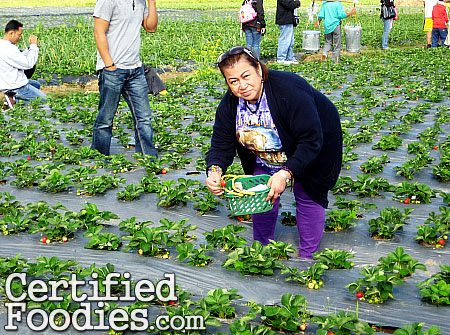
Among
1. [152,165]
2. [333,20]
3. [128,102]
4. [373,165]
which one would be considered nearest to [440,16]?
[333,20]

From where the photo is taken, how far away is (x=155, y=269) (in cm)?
314

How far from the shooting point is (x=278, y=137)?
10.4 ft

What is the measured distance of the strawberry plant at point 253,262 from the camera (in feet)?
9.70

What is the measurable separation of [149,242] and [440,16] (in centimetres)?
1372

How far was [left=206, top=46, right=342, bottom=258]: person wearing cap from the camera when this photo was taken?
3.00 metres

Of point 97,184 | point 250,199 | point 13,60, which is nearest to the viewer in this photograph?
point 250,199

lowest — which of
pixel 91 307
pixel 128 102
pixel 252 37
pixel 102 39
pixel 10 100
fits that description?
pixel 91 307

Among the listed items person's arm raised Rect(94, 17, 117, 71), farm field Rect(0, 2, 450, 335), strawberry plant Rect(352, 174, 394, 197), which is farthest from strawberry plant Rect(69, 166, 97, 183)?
strawberry plant Rect(352, 174, 394, 197)

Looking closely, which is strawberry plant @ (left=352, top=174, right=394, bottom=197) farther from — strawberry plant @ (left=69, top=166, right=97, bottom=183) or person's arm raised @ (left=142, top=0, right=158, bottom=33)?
person's arm raised @ (left=142, top=0, right=158, bottom=33)

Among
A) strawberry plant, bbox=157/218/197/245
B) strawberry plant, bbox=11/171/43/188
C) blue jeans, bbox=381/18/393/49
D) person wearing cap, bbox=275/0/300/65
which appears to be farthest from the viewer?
blue jeans, bbox=381/18/393/49

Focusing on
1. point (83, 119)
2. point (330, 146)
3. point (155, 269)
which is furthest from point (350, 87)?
point (155, 269)

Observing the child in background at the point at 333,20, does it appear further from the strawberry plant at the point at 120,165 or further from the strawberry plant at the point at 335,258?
the strawberry plant at the point at 335,258

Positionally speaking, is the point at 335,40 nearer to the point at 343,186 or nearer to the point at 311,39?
the point at 311,39

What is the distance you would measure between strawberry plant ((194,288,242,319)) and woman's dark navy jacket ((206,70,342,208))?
0.80 m
